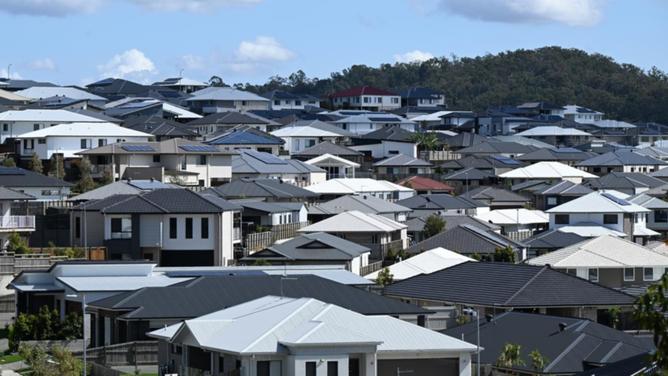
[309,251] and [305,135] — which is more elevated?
[305,135]

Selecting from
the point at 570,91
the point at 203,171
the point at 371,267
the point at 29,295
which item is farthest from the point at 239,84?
the point at 29,295

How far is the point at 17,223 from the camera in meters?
56.4

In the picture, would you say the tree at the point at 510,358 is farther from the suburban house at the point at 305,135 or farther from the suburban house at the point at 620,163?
the suburban house at the point at 620,163

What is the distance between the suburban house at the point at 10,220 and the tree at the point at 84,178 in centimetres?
1033

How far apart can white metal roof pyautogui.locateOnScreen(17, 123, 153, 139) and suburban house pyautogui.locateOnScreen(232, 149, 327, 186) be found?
5.35 m

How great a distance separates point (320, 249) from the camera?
54.7 metres

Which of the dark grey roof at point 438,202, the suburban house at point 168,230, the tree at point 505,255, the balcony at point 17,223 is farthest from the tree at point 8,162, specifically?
the tree at point 505,255

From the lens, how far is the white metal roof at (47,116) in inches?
3346

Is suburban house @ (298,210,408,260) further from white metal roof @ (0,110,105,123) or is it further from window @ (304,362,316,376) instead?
window @ (304,362,316,376)

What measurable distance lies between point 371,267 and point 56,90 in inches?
2774

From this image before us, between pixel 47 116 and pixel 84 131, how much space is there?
23.2 feet

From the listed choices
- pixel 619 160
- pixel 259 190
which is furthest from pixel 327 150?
pixel 259 190

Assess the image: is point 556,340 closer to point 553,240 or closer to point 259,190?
point 553,240

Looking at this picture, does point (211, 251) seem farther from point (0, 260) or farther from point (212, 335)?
point (212, 335)
